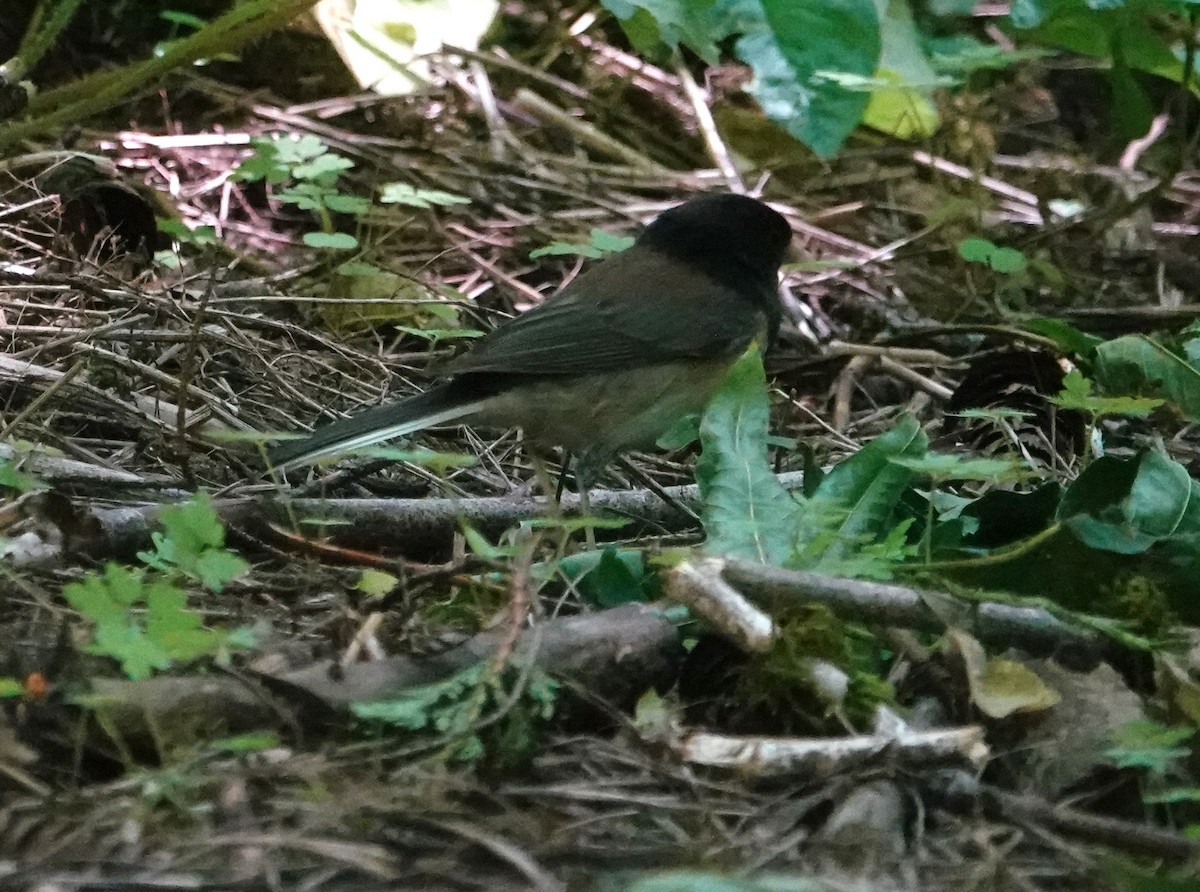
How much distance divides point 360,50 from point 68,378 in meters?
2.83

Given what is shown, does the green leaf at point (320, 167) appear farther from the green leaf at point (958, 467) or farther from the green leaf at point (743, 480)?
the green leaf at point (958, 467)

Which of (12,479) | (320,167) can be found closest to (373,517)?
(12,479)

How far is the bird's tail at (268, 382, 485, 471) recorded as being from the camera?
9.39ft

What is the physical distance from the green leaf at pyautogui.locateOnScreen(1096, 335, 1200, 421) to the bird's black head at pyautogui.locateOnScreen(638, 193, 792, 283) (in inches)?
46.2

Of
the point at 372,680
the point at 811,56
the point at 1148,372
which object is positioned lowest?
the point at 1148,372

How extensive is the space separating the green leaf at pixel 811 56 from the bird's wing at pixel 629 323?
22.3 inches

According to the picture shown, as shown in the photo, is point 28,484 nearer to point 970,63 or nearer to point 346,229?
point 346,229

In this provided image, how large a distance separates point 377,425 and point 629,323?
1044mm

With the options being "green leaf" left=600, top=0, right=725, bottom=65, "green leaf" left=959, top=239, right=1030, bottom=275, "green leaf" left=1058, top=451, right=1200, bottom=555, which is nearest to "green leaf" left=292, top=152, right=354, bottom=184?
"green leaf" left=600, top=0, right=725, bottom=65

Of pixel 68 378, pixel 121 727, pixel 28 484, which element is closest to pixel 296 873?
pixel 121 727

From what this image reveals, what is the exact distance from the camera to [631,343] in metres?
3.82

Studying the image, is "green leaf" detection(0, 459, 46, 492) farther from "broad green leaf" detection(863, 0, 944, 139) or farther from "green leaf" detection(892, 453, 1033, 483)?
"broad green leaf" detection(863, 0, 944, 139)

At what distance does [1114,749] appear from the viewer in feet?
5.77

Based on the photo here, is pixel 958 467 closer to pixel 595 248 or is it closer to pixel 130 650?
pixel 130 650
